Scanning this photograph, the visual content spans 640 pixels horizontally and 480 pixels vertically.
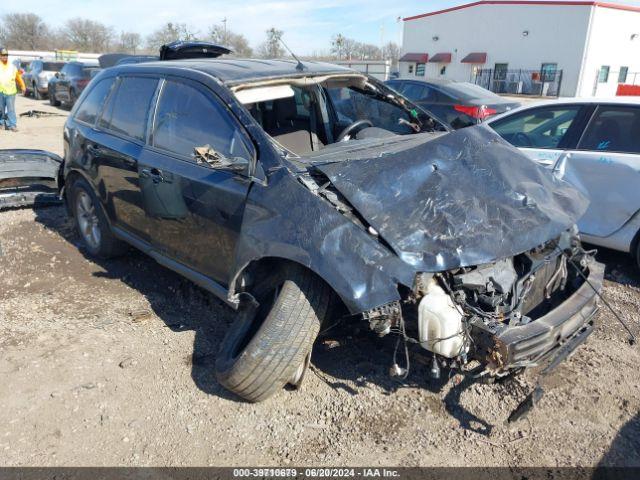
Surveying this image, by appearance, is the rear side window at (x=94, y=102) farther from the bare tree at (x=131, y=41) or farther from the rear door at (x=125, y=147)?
the bare tree at (x=131, y=41)

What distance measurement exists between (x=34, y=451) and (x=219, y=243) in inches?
57.4

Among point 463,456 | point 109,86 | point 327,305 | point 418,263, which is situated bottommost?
point 463,456

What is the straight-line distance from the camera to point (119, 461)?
2.59 metres

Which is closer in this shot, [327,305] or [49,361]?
[327,305]

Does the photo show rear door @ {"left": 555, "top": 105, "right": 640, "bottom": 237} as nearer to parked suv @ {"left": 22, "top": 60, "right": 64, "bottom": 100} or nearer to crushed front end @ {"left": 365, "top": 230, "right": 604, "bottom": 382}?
crushed front end @ {"left": 365, "top": 230, "right": 604, "bottom": 382}

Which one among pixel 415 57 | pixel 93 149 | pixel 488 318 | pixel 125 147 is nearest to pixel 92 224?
pixel 93 149

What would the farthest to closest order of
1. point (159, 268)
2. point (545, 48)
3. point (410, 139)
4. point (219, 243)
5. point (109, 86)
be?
point (545, 48), point (159, 268), point (109, 86), point (410, 139), point (219, 243)

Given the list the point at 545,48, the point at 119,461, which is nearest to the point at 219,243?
the point at 119,461

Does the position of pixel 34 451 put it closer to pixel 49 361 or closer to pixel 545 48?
pixel 49 361

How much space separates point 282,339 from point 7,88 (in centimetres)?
1294

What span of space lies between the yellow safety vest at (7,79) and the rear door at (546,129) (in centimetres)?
1185

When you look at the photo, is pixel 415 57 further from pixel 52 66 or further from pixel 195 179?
pixel 195 179

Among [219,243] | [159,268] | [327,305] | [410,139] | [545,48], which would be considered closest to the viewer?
[327,305]

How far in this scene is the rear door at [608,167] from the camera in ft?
14.2
